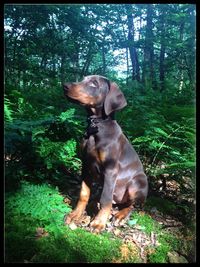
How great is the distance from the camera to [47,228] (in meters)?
2.98

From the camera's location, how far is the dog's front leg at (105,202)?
123 inches

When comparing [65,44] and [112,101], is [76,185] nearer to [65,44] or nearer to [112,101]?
[112,101]

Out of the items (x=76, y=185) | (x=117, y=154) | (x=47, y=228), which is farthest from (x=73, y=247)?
(x=76, y=185)

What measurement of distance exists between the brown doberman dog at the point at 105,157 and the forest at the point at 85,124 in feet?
0.55

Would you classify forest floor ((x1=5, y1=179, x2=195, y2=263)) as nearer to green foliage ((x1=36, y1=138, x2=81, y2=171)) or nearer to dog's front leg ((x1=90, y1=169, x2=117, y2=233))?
dog's front leg ((x1=90, y1=169, x2=117, y2=233))

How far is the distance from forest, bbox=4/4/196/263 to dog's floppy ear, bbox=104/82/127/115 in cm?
73

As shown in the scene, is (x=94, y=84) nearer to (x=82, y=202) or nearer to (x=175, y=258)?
(x=82, y=202)

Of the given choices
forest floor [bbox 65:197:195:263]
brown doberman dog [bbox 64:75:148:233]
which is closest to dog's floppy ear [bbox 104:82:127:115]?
brown doberman dog [bbox 64:75:148:233]

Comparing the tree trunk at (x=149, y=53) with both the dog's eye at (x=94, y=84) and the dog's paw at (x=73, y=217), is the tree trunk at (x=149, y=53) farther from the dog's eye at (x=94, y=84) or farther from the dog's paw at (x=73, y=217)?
the dog's paw at (x=73, y=217)

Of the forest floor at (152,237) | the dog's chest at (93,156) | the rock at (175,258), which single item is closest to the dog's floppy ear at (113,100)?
the dog's chest at (93,156)

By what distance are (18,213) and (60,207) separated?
40 centimetres

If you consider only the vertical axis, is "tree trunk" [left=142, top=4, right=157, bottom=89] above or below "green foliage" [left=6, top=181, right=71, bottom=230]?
above

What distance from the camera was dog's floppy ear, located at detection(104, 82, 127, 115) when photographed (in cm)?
302

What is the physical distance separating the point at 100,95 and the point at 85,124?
117 cm
